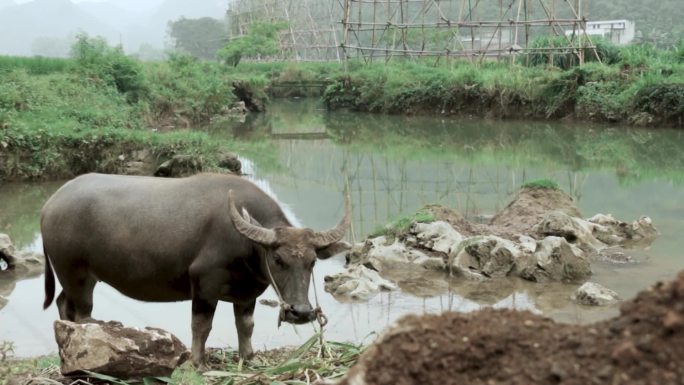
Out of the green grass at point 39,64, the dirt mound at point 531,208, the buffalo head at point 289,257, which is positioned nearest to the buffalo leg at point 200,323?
the buffalo head at point 289,257

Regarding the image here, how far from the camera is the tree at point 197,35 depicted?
88.3m

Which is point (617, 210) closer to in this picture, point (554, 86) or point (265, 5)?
point (554, 86)

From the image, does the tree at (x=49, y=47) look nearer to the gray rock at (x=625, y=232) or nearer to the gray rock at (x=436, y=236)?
the gray rock at (x=436, y=236)

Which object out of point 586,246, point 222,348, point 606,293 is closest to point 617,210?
point 586,246

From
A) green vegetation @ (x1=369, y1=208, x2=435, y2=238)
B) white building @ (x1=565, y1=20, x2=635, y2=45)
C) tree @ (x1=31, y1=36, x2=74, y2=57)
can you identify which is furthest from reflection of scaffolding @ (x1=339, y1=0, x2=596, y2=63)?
tree @ (x1=31, y1=36, x2=74, y2=57)

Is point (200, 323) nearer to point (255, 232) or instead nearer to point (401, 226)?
point (255, 232)

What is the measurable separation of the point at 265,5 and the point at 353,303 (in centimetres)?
4637

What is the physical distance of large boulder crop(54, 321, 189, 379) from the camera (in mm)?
3074

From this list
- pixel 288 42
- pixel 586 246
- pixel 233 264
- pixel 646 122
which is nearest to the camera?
pixel 233 264

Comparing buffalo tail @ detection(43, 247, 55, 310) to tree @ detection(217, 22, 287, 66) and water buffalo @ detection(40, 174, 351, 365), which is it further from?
tree @ detection(217, 22, 287, 66)

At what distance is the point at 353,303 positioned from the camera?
614cm

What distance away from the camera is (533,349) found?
1.40m

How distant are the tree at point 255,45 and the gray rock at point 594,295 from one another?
121 feet

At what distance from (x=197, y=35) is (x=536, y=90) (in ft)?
244
